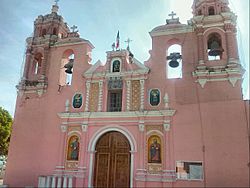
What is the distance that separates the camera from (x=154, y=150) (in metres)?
11.6

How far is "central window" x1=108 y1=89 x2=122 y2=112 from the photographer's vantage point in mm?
12798

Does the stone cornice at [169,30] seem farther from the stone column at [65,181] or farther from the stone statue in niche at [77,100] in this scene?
the stone column at [65,181]

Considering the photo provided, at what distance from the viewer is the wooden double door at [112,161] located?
1161 centimetres

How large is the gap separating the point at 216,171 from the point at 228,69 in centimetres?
448

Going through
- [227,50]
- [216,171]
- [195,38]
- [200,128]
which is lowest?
[216,171]

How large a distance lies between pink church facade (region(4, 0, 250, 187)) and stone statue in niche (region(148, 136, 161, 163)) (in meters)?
0.04

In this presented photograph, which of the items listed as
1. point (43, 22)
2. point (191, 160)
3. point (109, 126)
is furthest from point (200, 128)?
point (43, 22)

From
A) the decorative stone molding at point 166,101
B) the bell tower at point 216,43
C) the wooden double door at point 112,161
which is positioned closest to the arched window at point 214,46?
the bell tower at point 216,43

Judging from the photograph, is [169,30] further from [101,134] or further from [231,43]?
[101,134]

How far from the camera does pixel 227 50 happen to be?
12.1 metres

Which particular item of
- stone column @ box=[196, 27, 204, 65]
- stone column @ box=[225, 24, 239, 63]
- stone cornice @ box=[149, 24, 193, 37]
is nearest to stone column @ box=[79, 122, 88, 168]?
stone cornice @ box=[149, 24, 193, 37]

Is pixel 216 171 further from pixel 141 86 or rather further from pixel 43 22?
pixel 43 22

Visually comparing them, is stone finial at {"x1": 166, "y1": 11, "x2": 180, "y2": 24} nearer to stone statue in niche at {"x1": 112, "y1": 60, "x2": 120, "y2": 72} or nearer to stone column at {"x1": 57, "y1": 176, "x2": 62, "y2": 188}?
stone statue in niche at {"x1": 112, "y1": 60, "x2": 120, "y2": 72}

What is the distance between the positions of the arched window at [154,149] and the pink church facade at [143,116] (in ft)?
0.15
